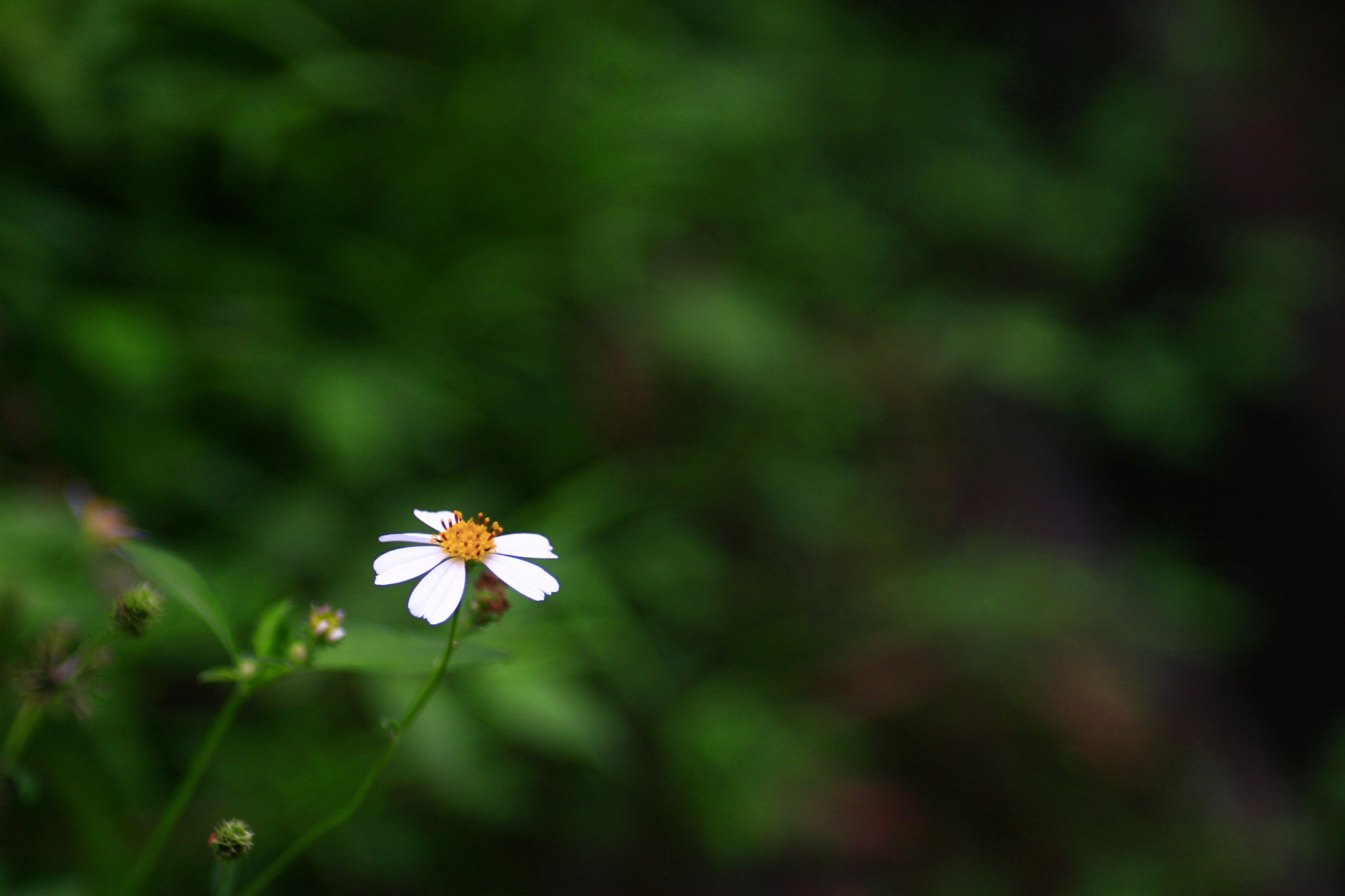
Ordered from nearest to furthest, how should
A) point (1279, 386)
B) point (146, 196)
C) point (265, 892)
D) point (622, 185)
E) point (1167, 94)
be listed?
point (265, 892), point (146, 196), point (622, 185), point (1279, 386), point (1167, 94)

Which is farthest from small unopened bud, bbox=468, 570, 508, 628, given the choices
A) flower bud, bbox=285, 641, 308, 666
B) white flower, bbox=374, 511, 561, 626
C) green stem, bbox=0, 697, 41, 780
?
green stem, bbox=0, 697, 41, 780

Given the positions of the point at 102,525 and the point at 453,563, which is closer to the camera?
the point at 453,563

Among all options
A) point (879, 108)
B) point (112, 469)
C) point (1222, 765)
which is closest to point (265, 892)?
point (112, 469)

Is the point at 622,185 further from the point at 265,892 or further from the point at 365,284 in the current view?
the point at 265,892

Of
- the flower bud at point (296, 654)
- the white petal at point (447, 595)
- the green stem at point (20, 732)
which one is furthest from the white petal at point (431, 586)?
the green stem at point (20, 732)

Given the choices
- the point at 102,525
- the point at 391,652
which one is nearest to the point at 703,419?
the point at 102,525

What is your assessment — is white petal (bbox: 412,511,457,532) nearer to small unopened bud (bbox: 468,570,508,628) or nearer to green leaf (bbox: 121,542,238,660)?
small unopened bud (bbox: 468,570,508,628)

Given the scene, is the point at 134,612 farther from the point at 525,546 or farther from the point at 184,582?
the point at 525,546
